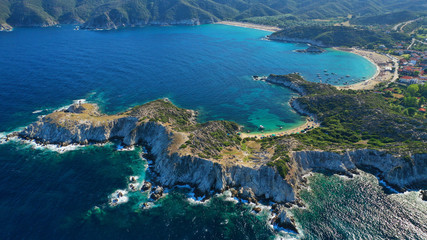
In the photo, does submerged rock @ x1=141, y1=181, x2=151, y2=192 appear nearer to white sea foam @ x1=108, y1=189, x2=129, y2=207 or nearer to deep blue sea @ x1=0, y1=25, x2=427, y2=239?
deep blue sea @ x1=0, y1=25, x2=427, y2=239

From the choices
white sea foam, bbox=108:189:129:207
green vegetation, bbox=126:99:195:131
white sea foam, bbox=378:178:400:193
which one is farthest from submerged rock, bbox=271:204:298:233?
green vegetation, bbox=126:99:195:131

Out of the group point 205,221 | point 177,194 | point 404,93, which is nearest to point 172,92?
point 177,194

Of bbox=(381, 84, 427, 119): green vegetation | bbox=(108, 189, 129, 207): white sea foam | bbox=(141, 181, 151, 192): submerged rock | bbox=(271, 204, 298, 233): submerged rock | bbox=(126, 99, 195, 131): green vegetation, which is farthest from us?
bbox=(381, 84, 427, 119): green vegetation

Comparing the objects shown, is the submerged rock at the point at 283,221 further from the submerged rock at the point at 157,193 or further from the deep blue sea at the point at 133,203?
the submerged rock at the point at 157,193

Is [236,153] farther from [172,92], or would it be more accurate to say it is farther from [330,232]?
[172,92]

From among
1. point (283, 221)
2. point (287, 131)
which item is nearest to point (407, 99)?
point (287, 131)

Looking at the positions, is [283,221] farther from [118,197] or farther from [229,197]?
[118,197]

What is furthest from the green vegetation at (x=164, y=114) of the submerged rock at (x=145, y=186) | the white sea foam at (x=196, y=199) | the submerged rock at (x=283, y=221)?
the submerged rock at (x=283, y=221)

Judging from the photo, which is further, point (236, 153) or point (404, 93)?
point (404, 93)
